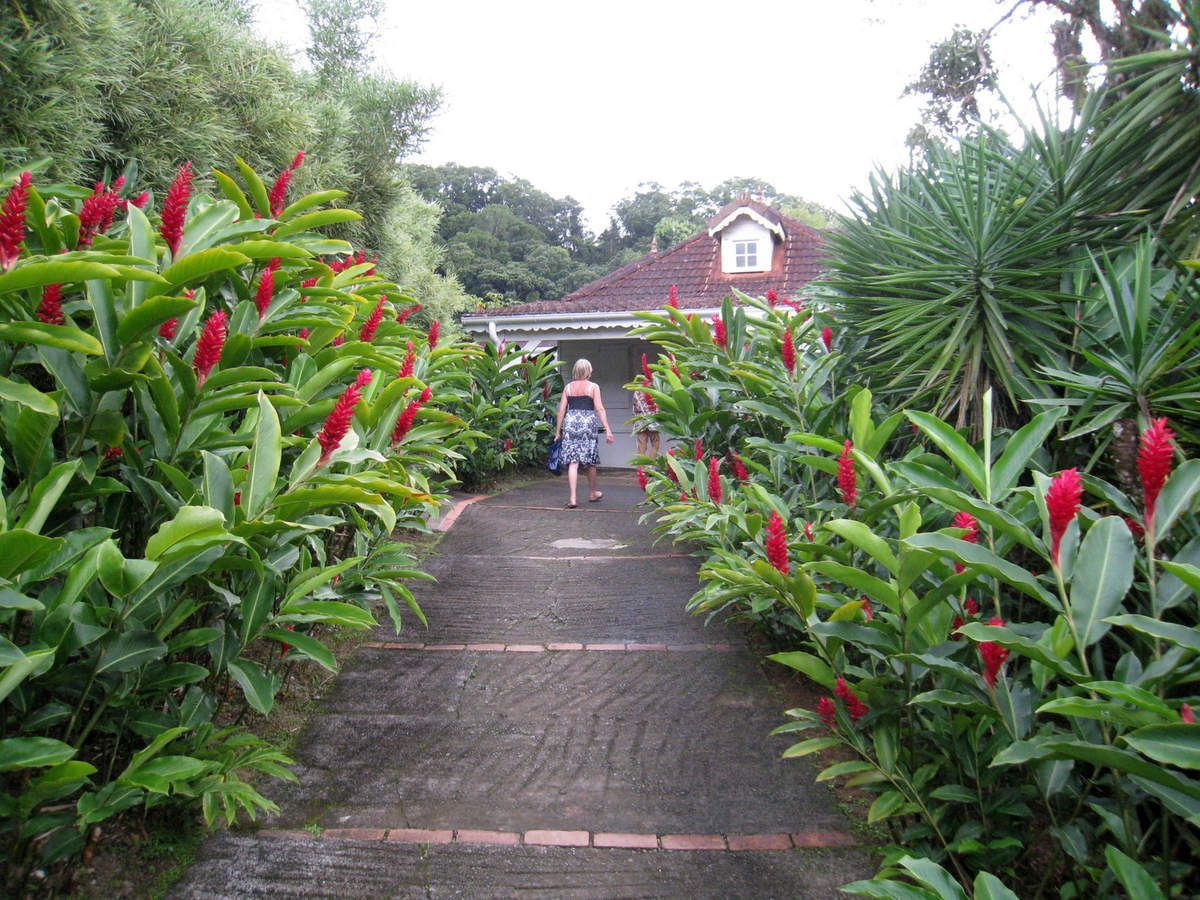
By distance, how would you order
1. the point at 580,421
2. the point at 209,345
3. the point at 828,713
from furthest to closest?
the point at 580,421 → the point at 828,713 → the point at 209,345

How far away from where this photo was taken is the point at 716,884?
7.80ft

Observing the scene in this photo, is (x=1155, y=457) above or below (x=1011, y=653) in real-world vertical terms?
above

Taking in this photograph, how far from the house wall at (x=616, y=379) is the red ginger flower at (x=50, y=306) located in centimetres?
1316

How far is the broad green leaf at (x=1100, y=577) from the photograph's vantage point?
1.64 meters

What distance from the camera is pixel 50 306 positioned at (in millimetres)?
1945

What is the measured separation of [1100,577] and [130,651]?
2232 millimetres

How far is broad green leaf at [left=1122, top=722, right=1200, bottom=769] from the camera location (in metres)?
1.33

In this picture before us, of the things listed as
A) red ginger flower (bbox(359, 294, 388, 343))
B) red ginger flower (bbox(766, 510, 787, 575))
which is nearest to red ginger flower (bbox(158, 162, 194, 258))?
red ginger flower (bbox(359, 294, 388, 343))

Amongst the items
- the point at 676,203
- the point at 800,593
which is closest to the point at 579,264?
the point at 676,203

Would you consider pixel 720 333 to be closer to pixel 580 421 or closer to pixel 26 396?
pixel 26 396

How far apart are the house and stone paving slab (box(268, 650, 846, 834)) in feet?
34.6

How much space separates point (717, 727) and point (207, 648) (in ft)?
6.57

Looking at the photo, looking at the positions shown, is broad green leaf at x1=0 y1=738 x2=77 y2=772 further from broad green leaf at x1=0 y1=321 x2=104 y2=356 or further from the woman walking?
the woman walking

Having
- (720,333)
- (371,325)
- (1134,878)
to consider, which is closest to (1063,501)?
(1134,878)
